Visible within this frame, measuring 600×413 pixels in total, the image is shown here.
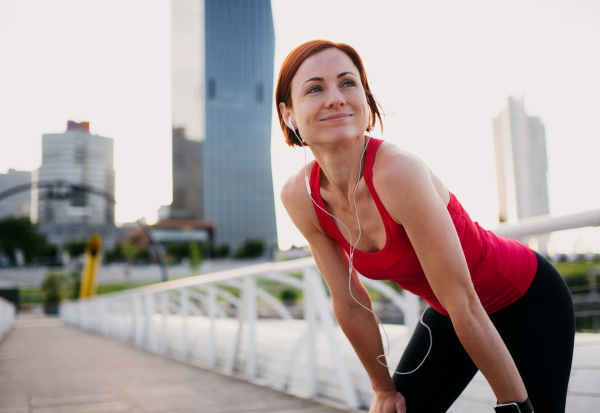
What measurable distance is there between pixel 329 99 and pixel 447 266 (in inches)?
20.3

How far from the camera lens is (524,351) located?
124 centimetres

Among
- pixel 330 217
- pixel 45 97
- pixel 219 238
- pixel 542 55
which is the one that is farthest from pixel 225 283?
pixel 219 238

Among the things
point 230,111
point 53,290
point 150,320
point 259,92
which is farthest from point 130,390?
point 259,92

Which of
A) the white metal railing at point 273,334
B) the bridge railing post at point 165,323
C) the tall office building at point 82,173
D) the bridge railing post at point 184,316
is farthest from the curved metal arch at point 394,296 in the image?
the tall office building at point 82,173

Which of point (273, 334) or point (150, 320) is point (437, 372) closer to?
point (273, 334)

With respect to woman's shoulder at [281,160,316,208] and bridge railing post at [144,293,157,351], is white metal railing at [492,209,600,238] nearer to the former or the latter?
woman's shoulder at [281,160,316,208]

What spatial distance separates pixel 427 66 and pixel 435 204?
238cm

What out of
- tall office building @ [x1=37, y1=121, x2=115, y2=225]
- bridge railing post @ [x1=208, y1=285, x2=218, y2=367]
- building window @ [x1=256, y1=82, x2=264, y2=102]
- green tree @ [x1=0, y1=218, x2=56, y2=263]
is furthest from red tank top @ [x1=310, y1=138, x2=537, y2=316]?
building window @ [x1=256, y1=82, x2=264, y2=102]

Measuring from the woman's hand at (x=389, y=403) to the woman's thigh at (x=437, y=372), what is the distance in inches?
0.9

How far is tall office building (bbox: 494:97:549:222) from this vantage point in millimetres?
41281

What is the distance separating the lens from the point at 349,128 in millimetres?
1233

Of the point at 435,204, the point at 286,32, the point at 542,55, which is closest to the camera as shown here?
the point at 435,204

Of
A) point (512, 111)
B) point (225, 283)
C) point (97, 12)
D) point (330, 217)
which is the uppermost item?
point (512, 111)

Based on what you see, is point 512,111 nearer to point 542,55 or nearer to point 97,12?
point 542,55
